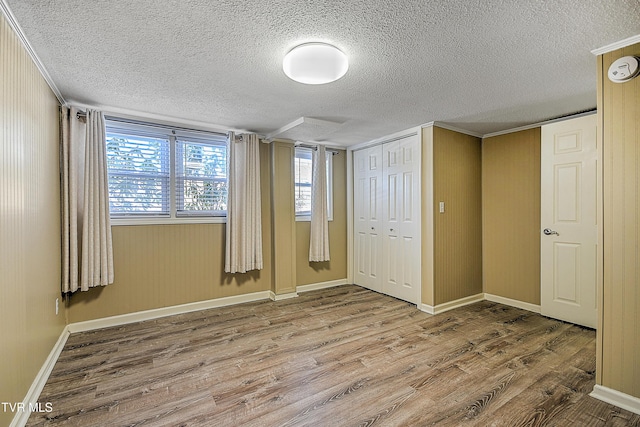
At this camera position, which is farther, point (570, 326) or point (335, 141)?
point (335, 141)

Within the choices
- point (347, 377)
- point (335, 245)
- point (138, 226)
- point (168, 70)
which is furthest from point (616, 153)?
point (138, 226)

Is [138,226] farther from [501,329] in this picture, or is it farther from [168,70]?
[501,329]

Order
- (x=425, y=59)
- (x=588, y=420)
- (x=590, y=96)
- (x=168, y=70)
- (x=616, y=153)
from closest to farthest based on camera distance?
(x=588, y=420), (x=616, y=153), (x=425, y=59), (x=168, y=70), (x=590, y=96)

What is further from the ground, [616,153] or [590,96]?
[590,96]

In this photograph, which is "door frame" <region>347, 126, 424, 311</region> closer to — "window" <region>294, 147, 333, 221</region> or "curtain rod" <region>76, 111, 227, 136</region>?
"window" <region>294, 147, 333, 221</region>

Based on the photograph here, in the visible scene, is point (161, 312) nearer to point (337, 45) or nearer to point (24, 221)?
point (24, 221)

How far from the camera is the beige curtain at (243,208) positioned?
384 cm

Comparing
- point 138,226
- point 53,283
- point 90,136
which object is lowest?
point 53,283

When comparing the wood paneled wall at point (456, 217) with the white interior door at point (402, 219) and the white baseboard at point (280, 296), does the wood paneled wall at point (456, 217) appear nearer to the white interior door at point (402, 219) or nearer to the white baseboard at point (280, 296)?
the white interior door at point (402, 219)

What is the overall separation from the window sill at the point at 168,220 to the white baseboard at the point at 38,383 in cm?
118

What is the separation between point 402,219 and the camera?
4141 millimetres

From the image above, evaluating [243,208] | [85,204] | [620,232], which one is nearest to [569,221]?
[620,232]

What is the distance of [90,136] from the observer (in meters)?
2.99

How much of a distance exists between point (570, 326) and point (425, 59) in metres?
3.16
